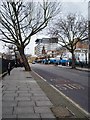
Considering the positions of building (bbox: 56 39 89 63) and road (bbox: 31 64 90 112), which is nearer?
road (bbox: 31 64 90 112)

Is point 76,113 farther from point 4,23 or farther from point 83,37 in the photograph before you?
point 83,37

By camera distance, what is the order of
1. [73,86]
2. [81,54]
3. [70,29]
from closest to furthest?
[73,86]
[70,29]
[81,54]

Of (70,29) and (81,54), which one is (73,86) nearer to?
(70,29)

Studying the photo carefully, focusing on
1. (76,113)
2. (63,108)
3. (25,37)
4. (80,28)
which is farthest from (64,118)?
(80,28)

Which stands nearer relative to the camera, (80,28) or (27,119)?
(27,119)

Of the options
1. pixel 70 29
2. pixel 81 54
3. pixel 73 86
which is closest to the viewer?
pixel 73 86

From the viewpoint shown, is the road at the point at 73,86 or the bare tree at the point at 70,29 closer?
the road at the point at 73,86

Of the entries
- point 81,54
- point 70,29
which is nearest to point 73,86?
point 70,29

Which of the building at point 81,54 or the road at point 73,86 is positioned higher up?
the building at point 81,54

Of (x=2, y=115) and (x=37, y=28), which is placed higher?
(x=37, y=28)

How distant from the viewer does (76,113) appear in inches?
370

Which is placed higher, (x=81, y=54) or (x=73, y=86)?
(x=81, y=54)

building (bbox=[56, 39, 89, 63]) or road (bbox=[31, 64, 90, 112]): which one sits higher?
building (bbox=[56, 39, 89, 63])

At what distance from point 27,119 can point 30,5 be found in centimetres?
4120
